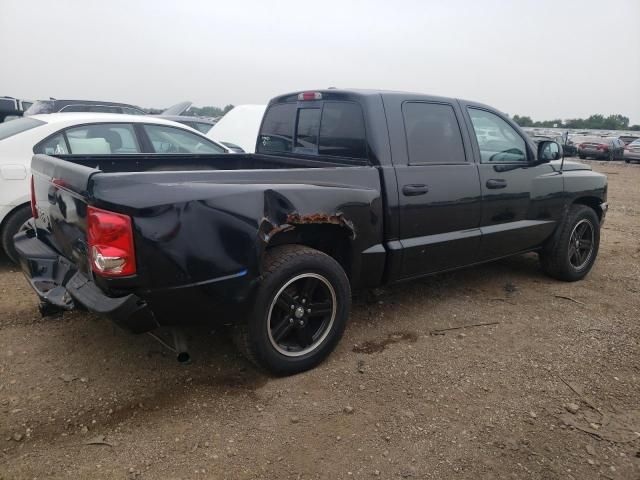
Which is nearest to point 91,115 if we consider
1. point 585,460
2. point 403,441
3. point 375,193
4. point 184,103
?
point 375,193

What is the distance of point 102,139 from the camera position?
5.13 m

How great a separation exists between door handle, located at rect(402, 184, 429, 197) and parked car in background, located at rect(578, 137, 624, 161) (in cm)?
2507

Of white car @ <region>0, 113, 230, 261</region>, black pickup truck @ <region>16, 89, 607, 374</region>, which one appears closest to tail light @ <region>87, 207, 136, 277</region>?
black pickup truck @ <region>16, 89, 607, 374</region>

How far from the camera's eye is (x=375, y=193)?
341 cm

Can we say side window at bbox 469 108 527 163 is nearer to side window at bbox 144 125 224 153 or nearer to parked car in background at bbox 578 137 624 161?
side window at bbox 144 125 224 153

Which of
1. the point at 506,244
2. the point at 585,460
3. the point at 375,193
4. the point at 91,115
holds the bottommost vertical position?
the point at 585,460

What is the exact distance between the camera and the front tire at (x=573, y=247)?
4.95 metres

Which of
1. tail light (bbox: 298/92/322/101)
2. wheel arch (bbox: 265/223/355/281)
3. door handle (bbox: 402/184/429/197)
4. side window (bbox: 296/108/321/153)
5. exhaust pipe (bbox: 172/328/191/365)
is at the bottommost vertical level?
exhaust pipe (bbox: 172/328/191/365)

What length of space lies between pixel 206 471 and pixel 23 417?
3.60 feet

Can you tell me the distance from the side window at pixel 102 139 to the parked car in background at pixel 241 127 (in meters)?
3.35

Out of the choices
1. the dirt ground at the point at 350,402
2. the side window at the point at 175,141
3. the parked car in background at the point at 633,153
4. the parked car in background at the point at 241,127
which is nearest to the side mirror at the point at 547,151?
the dirt ground at the point at 350,402

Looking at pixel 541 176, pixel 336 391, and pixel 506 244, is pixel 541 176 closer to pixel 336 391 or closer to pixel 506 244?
pixel 506 244

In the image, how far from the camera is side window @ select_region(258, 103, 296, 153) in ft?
14.1

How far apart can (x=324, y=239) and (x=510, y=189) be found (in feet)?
6.29
